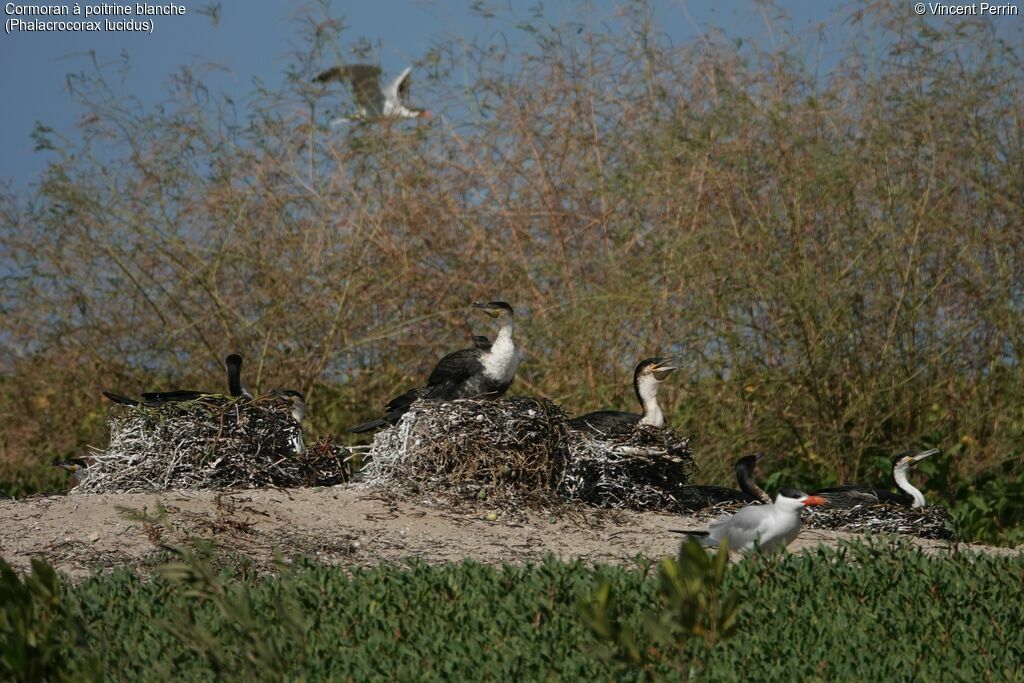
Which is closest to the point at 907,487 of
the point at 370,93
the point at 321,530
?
the point at 321,530

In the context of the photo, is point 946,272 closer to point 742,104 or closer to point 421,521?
point 742,104

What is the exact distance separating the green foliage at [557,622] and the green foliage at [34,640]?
0.09 feet

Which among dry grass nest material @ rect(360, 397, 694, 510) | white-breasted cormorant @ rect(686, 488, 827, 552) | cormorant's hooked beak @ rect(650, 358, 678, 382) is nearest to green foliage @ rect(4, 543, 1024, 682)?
white-breasted cormorant @ rect(686, 488, 827, 552)

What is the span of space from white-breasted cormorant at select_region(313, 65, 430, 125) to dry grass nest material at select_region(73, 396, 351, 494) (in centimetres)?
499

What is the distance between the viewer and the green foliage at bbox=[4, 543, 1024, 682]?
3.68 meters

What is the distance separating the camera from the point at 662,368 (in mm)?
9367

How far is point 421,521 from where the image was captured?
303 inches

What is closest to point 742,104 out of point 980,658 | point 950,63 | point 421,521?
point 950,63

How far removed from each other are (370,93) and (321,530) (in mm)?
7043

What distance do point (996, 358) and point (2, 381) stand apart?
957 cm

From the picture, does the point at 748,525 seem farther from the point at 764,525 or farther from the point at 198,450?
the point at 198,450

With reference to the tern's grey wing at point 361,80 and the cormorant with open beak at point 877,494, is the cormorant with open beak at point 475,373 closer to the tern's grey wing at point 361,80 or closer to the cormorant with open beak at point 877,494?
the cormorant with open beak at point 877,494

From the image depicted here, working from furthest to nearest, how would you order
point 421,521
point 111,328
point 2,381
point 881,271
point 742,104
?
1. point 2,381
2. point 111,328
3. point 742,104
4. point 881,271
5. point 421,521

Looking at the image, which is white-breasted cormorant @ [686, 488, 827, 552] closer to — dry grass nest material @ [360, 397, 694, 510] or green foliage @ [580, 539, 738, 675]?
dry grass nest material @ [360, 397, 694, 510]
